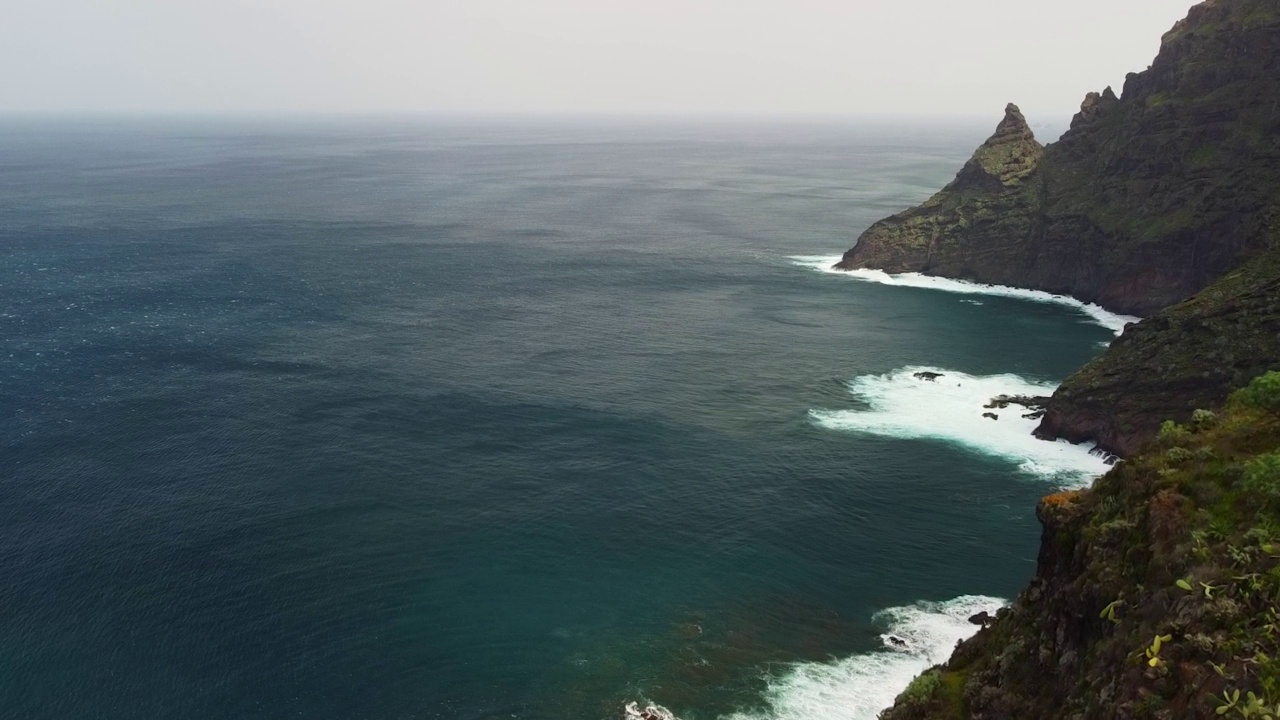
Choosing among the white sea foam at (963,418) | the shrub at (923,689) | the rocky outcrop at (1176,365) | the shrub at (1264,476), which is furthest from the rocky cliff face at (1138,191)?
the shrub at (923,689)

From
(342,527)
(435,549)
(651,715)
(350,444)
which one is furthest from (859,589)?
(350,444)

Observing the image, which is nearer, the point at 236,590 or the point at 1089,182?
the point at 236,590

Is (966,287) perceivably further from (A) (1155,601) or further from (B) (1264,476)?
(A) (1155,601)

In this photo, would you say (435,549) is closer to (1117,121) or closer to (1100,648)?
(1100,648)

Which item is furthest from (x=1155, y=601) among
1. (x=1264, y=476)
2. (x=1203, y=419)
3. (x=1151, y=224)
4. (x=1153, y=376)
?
(x=1151, y=224)

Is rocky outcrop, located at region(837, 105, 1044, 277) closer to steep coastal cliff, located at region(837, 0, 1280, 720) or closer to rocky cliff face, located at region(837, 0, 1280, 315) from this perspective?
rocky cliff face, located at region(837, 0, 1280, 315)
